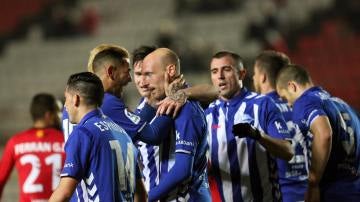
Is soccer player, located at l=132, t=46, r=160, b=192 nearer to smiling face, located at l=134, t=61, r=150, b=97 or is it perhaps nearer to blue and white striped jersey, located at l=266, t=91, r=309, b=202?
smiling face, located at l=134, t=61, r=150, b=97

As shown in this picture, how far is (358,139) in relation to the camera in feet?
18.7

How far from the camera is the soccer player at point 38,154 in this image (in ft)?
20.9

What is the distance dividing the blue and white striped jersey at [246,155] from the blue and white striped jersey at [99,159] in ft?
3.90

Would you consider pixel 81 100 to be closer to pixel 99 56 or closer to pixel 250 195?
pixel 99 56

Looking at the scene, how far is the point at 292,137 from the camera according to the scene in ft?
18.9

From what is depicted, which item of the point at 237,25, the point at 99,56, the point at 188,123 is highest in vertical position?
the point at 237,25

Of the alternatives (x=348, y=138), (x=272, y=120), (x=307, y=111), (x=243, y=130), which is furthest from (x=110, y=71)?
(x=348, y=138)

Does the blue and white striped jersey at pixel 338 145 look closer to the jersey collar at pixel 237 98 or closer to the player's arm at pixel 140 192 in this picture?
the jersey collar at pixel 237 98

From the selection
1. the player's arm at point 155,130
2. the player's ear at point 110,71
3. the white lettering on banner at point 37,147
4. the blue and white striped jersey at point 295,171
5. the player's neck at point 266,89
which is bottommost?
the blue and white striped jersey at point 295,171

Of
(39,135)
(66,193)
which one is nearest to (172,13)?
(39,135)

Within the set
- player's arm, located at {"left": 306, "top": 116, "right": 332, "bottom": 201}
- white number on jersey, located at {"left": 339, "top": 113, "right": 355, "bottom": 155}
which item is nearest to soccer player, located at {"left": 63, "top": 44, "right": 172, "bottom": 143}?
player's arm, located at {"left": 306, "top": 116, "right": 332, "bottom": 201}

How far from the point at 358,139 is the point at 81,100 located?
2.58 metres

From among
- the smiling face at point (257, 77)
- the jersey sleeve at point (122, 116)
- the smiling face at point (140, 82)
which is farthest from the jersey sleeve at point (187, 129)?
the smiling face at point (257, 77)

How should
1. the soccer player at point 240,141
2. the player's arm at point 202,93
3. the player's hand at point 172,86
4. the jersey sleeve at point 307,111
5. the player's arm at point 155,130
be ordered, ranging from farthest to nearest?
the jersey sleeve at point 307,111 < the soccer player at point 240,141 < the player's arm at point 202,93 < the player's hand at point 172,86 < the player's arm at point 155,130
